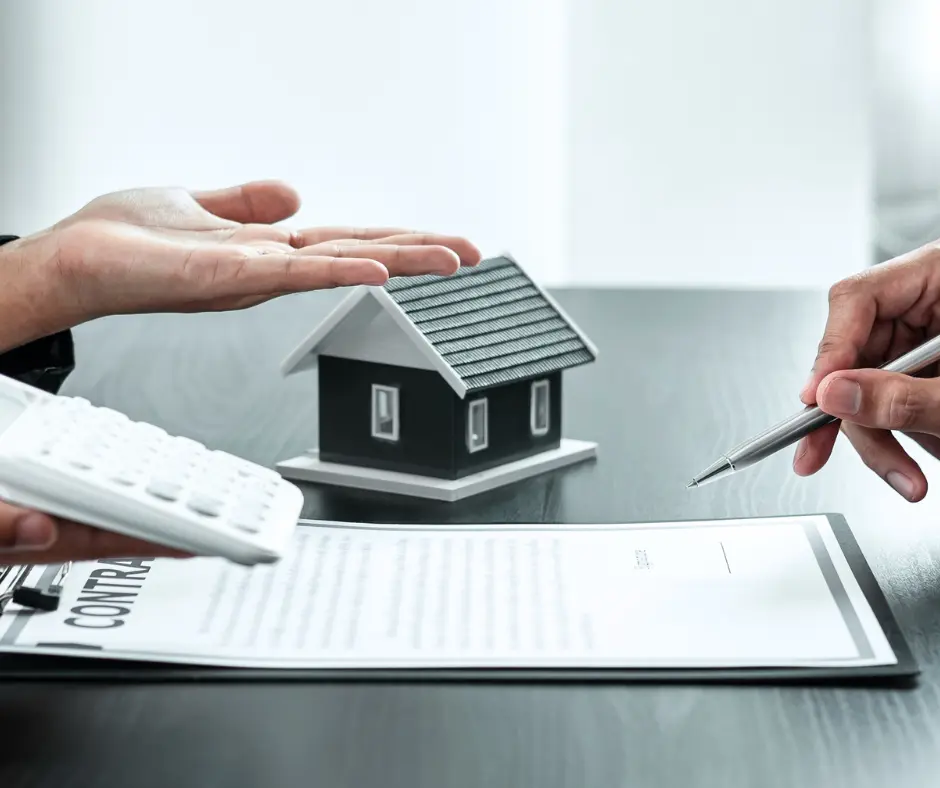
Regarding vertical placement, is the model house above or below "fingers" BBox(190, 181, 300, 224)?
below

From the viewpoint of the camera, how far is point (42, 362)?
1.28m

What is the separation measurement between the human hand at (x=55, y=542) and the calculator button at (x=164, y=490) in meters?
0.03

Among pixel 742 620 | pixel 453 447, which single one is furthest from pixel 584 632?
pixel 453 447

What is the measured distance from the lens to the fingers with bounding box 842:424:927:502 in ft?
3.36

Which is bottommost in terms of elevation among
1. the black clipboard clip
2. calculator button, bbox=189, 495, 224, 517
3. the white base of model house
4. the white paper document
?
the white base of model house

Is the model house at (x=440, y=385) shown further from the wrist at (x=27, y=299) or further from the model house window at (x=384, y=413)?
the wrist at (x=27, y=299)

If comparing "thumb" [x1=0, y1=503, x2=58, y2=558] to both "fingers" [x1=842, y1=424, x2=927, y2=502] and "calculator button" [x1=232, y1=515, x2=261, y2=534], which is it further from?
"fingers" [x1=842, y1=424, x2=927, y2=502]

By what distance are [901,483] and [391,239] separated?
1.53ft

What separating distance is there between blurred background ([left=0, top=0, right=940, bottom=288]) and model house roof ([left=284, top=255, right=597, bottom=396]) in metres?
2.96

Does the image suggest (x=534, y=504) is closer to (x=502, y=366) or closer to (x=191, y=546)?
(x=502, y=366)

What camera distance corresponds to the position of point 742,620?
816 mm

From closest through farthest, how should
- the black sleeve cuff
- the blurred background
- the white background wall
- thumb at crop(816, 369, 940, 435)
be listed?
thumb at crop(816, 369, 940, 435) → the black sleeve cuff → the white background wall → the blurred background

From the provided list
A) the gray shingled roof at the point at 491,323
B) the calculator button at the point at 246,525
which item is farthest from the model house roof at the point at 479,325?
the calculator button at the point at 246,525

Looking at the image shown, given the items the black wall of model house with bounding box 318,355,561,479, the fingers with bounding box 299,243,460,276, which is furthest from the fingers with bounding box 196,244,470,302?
the black wall of model house with bounding box 318,355,561,479
